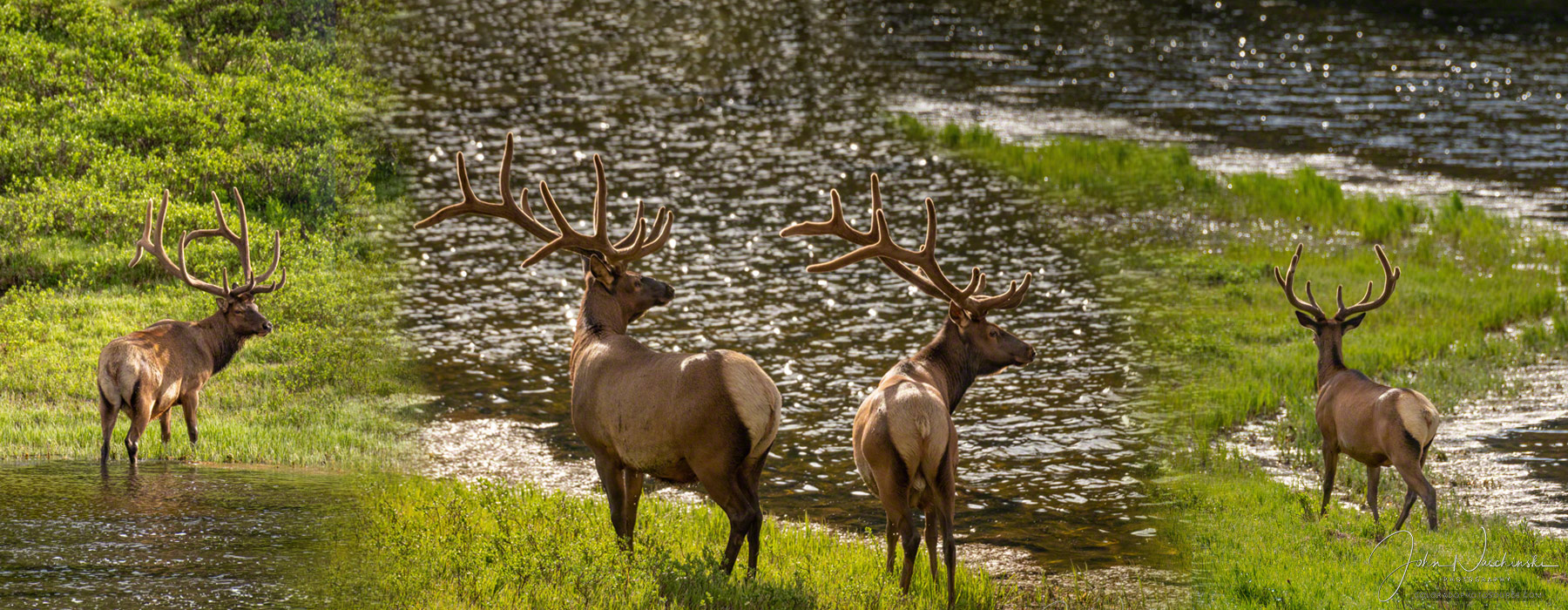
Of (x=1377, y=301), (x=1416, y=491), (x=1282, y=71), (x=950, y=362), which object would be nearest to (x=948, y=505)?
(x=950, y=362)

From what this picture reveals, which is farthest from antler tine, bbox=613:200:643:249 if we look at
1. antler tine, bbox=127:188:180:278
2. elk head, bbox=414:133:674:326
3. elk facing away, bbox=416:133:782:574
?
antler tine, bbox=127:188:180:278

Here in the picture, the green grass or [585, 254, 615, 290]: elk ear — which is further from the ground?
[585, 254, 615, 290]: elk ear

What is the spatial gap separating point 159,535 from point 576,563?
8.67ft

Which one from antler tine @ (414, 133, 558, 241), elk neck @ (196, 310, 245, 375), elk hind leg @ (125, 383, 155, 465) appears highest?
antler tine @ (414, 133, 558, 241)

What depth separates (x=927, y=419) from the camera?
31.1 ft

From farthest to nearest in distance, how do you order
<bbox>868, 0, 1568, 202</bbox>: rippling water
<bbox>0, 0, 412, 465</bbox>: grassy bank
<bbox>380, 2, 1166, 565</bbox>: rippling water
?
<bbox>868, 0, 1568, 202</bbox>: rippling water < <bbox>0, 0, 412, 465</bbox>: grassy bank < <bbox>380, 2, 1166, 565</bbox>: rippling water

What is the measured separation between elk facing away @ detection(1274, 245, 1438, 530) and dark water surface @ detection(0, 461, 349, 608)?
25.9 feet

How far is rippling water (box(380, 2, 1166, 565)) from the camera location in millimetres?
13641

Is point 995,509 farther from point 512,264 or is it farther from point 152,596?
point 512,264

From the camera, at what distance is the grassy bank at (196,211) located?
14.2 metres

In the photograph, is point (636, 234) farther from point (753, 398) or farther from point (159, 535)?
point (159, 535)

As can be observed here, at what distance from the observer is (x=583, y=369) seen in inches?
408

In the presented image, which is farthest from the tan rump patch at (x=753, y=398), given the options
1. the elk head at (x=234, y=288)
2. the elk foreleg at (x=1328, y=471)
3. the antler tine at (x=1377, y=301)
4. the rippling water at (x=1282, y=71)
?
the rippling water at (x=1282, y=71)

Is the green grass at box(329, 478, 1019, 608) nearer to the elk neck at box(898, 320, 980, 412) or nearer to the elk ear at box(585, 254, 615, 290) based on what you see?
the elk neck at box(898, 320, 980, 412)
